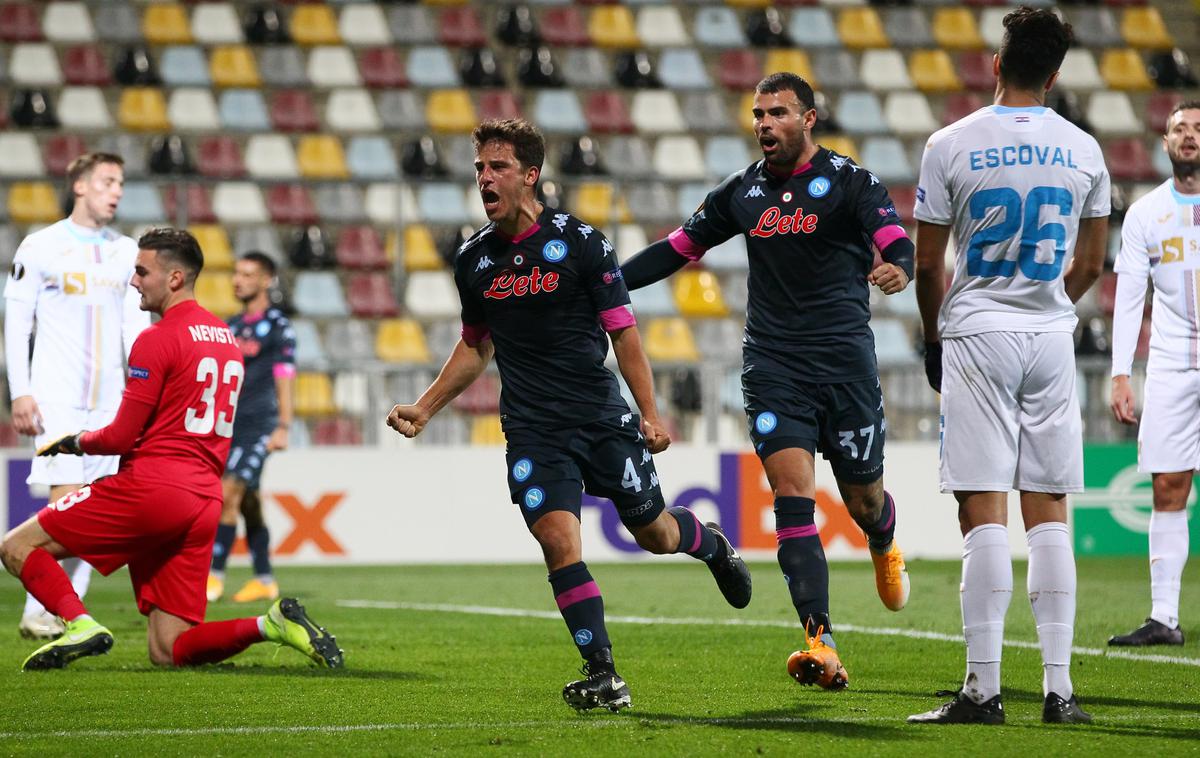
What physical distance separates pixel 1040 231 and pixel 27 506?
10536 millimetres

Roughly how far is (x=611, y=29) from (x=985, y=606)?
1635 centimetres

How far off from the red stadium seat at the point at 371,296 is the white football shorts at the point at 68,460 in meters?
8.63

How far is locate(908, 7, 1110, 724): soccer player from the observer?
4.91 m

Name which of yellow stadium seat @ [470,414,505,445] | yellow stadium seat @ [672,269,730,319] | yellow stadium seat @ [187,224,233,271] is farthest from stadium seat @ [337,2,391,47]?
yellow stadium seat @ [470,414,505,445]

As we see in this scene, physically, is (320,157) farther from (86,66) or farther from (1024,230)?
(1024,230)

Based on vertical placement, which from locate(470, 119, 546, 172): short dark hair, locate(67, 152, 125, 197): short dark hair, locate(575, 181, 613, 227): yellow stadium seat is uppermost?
locate(575, 181, 613, 227): yellow stadium seat

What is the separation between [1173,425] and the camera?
25.9 ft

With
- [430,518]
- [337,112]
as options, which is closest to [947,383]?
[430,518]

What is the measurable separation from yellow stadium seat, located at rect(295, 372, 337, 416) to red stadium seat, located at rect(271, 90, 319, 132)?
17.2ft

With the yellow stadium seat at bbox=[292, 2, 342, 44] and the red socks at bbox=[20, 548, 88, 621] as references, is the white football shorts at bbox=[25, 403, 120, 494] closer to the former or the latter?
the red socks at bbox=[20, 548, 88, 621]

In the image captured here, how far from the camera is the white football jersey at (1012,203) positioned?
16.1 feet

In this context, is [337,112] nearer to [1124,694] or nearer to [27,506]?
[27,506]

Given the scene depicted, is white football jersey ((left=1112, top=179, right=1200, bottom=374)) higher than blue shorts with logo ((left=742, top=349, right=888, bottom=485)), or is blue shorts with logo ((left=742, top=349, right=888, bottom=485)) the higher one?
white football jersey ((left=1112, top=179, right=1200, bottom=374))

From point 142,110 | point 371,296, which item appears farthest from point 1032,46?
point 142,110
